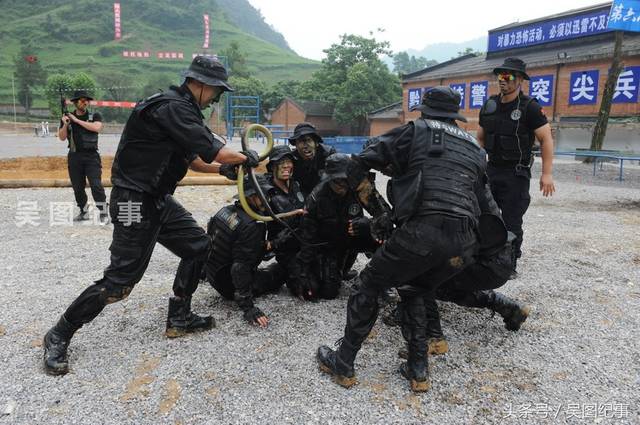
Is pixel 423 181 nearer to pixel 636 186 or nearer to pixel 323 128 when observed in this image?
pixel 636 186

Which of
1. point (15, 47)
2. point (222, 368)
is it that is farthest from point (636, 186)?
point (15, 47)

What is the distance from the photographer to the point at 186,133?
2.83 metres

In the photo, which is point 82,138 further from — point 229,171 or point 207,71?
point 207,71

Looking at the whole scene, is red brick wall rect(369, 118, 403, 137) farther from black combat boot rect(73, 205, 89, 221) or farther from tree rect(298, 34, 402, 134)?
black combat boot rect(73, 205, 89, 221)

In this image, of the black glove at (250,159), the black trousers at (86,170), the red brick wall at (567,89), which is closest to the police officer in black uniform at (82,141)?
the black trousers at (86,170)

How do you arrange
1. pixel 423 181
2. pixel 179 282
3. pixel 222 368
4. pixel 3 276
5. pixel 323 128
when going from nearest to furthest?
pixel 423 181
pixel 222 368
pixel 179 282
pixel 3 276
pixel 323 128

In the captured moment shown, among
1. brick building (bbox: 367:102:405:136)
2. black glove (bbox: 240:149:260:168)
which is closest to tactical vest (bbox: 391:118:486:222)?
black glove (bbox: 240:149:260:168)

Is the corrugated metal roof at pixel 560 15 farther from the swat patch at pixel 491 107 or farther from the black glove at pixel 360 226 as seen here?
the black glove at pixel 360 226

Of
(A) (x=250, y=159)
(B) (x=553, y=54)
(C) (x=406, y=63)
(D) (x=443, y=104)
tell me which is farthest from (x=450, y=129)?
(C) (x=406, y=63)

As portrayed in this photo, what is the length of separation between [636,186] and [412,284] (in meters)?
11.7

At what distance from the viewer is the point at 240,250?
12.4ft

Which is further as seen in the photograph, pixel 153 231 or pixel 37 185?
pixel 37 185

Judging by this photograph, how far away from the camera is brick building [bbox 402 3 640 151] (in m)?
18.6

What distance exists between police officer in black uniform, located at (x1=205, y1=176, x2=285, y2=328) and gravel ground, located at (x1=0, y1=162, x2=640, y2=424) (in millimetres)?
172
